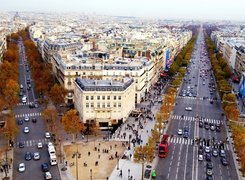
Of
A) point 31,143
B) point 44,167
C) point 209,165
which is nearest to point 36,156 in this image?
point 44,167

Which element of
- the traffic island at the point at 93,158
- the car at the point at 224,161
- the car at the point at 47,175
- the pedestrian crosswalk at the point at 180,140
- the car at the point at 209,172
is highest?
the car at the point at 47,175

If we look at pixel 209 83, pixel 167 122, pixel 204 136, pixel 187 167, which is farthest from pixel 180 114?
pixel 209 83

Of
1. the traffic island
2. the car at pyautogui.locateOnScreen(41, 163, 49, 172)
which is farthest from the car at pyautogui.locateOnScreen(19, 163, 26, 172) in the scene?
the traffic island

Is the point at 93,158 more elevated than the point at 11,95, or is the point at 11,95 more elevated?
the point at 11,95

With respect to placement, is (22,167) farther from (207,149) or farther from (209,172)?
(207,149)

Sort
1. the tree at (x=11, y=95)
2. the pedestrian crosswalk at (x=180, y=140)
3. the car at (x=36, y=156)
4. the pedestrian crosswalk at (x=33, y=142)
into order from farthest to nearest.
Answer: the tree at (x=11, y=95), the pedestrian crosswalk at (x=180, y=140), the pedestrian crosswalk at (x=33, y=142), the car at (x=36, y=156)

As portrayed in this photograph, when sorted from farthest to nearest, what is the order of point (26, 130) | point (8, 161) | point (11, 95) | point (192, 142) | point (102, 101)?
1. point (11, 95)
2. point (102, 101)
3. point (26, 130)
4. point (192, 142)
5. point (8, 161)

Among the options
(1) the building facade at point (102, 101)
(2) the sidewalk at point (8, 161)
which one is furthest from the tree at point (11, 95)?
(2) the sidewalk at point (8, 161)

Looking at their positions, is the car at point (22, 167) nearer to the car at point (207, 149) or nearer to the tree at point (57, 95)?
the tree at point (57, 95)

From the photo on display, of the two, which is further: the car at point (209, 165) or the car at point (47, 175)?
the car at point (209, 165)

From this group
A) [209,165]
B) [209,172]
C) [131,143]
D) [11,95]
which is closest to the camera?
[209,172]

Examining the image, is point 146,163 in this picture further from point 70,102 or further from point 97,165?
point 70,102

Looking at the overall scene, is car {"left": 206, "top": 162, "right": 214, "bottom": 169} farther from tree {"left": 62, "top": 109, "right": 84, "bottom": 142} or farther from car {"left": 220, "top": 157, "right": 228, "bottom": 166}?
tree {"left": 62, "top": 109, "right": 84, "bottom": 142}
